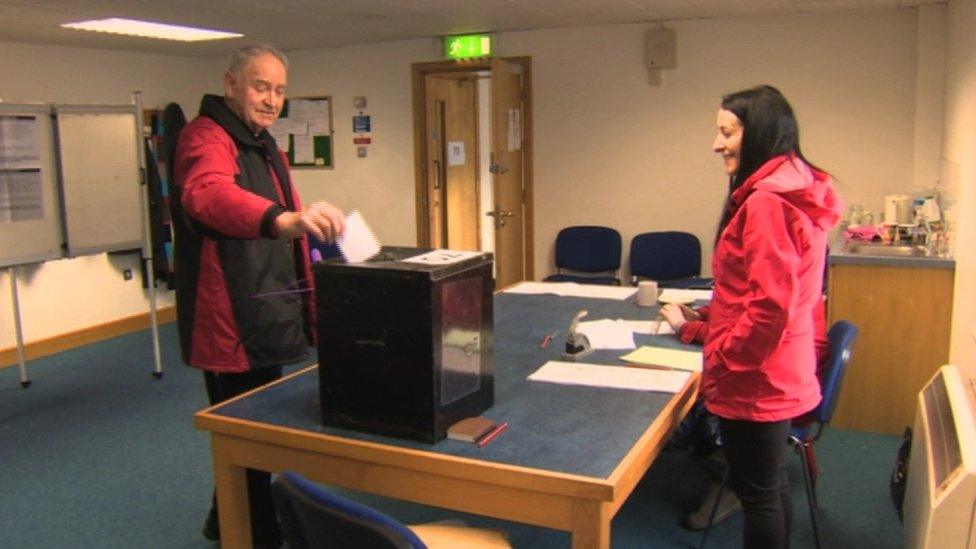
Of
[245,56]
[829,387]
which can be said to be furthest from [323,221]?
[829,387]

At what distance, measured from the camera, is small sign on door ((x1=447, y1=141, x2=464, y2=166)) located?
6634mm

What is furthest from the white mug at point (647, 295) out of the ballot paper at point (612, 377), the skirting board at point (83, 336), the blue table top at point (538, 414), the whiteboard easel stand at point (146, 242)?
the skirting board at point (83, 336)

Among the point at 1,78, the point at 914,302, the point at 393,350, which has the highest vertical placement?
the point at 1,78

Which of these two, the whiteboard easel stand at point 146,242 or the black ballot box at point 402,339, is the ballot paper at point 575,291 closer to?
the black ballot box at point 402,339

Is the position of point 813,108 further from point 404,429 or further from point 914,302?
point 404,429

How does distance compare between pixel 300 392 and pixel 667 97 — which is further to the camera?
pixel 667 97

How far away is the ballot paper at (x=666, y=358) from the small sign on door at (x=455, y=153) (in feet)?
A: 14.3

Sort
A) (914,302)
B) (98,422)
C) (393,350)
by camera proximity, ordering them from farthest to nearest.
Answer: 1. (98,422)
2. (914,302)
3. (393,350)

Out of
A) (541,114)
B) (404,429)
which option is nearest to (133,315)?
(541,114)

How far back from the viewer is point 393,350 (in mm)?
1689

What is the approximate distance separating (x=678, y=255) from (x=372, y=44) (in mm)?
2840

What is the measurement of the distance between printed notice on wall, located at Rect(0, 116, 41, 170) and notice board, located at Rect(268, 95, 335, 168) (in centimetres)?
227

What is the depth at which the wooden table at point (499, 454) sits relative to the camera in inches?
61.8

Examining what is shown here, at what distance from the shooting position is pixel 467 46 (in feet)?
19.2
